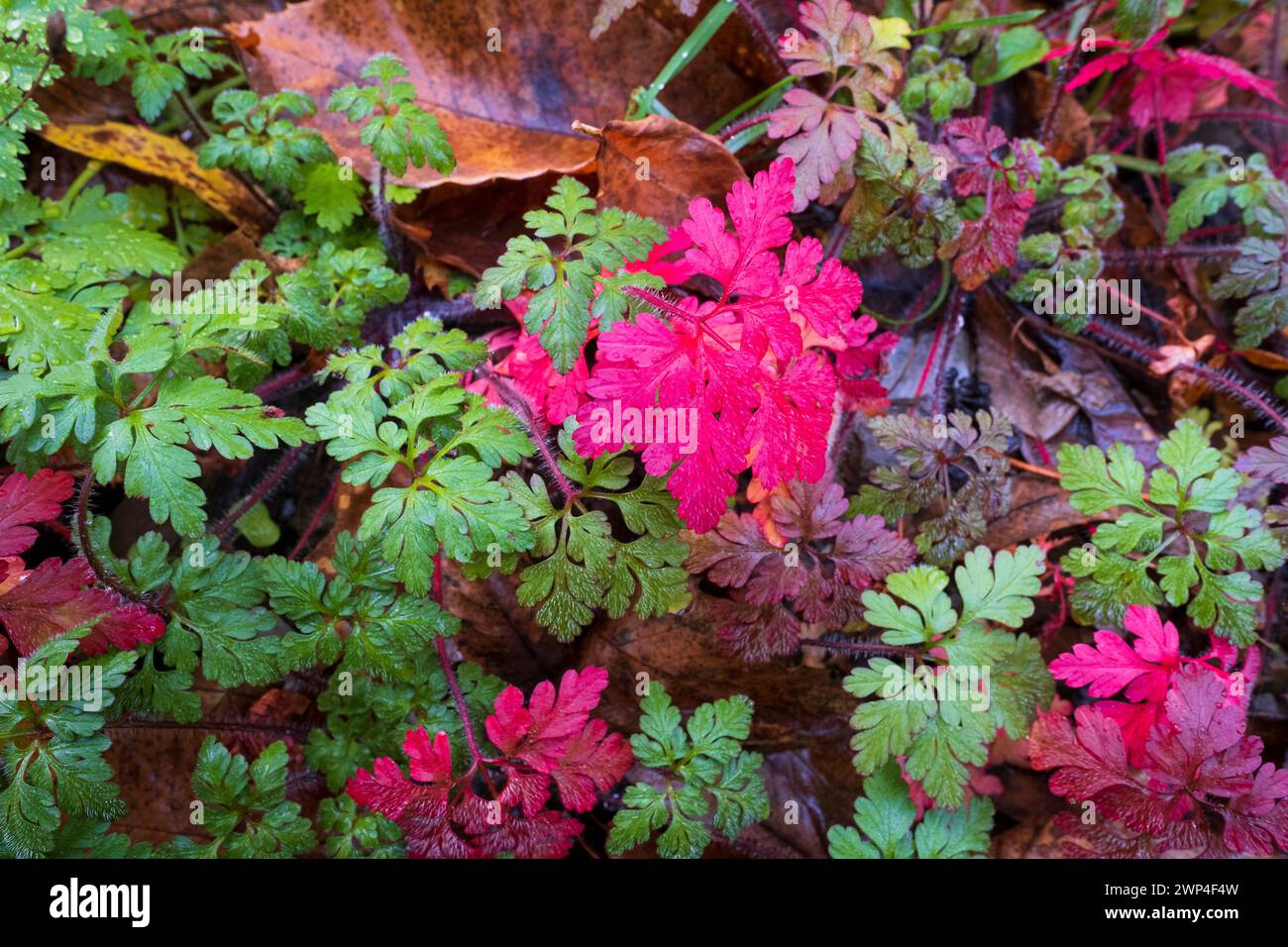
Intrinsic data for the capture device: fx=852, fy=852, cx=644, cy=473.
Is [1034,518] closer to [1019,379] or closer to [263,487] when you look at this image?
[1019,379]

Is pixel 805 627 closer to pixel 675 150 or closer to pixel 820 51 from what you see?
pixel 675 150

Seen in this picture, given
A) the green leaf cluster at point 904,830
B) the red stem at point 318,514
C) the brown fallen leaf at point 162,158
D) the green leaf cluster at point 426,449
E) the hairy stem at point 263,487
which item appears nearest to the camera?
the green leaf cluster at point 426,449

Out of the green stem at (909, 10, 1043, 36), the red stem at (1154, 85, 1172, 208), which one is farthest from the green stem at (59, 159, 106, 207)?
the red stem at (1154, 85, 1172, 208)

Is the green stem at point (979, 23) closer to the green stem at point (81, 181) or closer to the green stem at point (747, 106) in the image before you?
the green stem at point (747, 106)

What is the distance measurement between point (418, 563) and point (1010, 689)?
1699mm

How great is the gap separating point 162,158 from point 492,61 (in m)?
1.24

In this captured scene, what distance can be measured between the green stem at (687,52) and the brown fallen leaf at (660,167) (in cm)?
19

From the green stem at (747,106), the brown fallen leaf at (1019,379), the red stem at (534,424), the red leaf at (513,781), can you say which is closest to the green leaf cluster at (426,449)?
the red stem at (534,424)

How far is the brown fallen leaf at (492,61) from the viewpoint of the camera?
310cm

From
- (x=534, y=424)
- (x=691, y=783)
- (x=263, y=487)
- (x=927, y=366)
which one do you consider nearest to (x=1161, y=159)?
(x=927, y=366)

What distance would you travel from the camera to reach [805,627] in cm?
275

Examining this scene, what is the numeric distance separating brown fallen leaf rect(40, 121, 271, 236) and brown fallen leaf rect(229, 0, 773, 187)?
37 centimetres

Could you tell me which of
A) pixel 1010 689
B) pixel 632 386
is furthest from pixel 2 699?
Result: pixel 1010 689

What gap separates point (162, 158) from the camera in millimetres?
3072
